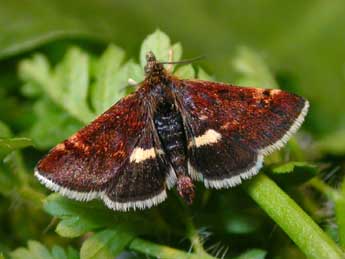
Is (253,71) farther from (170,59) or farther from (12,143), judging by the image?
(12,143)

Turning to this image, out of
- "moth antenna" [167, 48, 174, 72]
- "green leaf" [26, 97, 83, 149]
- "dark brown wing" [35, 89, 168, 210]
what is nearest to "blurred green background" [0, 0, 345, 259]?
"green leaf" [26, 97, 83, 149]

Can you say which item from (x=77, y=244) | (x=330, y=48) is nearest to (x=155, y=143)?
(x=77, y=244)

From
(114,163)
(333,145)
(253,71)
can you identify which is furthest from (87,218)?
(333,145)

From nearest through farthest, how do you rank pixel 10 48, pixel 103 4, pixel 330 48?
pixel 10 48, pixel 103 4, pixel 330 48

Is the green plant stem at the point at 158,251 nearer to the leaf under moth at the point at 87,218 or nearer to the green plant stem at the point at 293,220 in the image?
the leaf under moth at the point at 87,218

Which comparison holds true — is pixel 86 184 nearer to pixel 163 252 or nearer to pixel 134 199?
pixel 134 199

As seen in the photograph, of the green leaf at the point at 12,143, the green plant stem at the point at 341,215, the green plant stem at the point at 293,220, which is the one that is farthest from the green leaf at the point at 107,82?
the green plant stem at the point at 341,215
